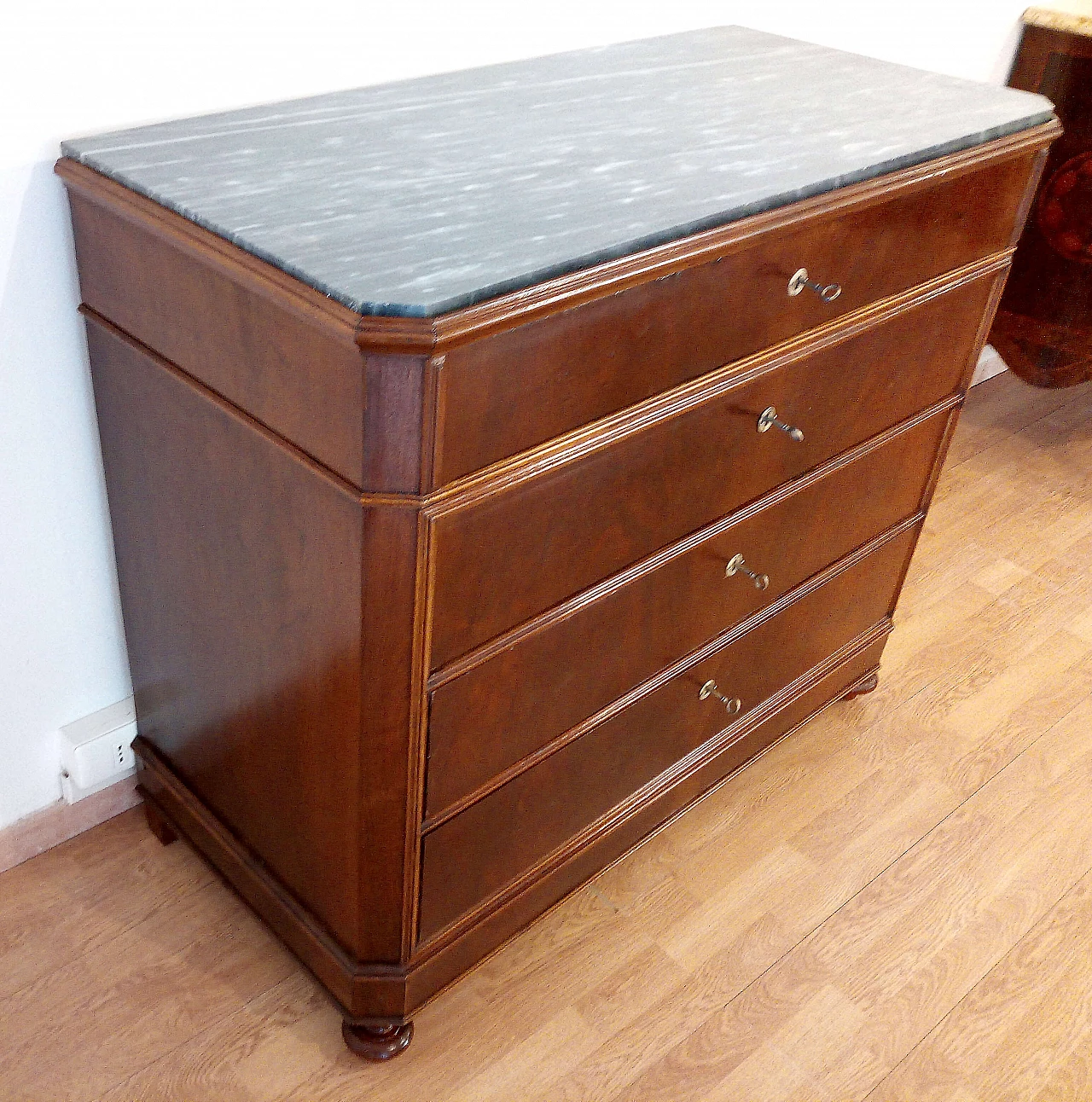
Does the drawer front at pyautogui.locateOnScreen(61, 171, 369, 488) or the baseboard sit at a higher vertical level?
the drawer front at pyautogui.locateOnScreen(61, 171, 369, 488)

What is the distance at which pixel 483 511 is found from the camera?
1.01 meters

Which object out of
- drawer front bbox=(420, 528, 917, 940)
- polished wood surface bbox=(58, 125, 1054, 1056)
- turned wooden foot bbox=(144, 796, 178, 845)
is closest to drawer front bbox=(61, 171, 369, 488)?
polished wood surface bbox=(58, 125, 1054, 1056)

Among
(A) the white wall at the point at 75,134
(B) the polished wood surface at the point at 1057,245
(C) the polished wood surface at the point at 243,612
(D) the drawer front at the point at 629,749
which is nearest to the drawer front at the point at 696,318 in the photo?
(C) the polished wood surface at the point at 243,612

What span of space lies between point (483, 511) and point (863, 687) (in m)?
1.13

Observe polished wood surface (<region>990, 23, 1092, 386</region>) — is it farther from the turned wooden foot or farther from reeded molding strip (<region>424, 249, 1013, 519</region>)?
the turned wooden foot

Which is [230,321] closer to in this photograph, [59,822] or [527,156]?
[527,156]

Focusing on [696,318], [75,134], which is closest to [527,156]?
[696,318]

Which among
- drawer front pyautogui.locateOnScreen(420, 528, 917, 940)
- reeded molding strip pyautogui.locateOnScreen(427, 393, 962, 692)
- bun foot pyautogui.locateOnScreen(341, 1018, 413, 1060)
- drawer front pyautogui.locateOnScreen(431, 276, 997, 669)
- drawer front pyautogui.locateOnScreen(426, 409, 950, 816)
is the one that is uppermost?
drawer front pyautogui.locateOnScreen(431, 276, 997, 669)

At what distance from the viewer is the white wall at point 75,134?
1.15 m

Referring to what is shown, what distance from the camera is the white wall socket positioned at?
152 centimetres

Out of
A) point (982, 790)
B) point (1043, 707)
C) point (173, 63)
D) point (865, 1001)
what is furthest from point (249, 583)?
point (1043, 707)

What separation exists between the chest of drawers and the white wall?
6cm

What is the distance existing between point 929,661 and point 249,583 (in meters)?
1.36

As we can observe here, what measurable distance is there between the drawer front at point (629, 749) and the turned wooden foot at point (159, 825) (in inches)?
19.1
